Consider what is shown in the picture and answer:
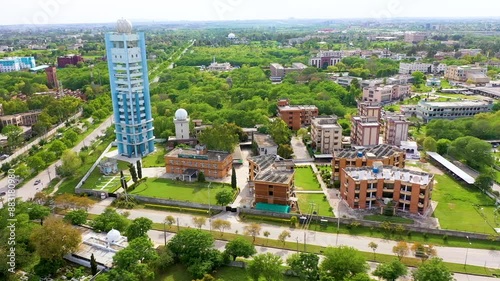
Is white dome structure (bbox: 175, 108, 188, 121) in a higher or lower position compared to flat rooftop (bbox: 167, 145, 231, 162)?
higher

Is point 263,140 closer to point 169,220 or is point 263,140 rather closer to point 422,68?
point 169,220

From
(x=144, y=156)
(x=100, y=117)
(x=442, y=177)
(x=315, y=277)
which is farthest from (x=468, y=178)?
(x=100, y=117)

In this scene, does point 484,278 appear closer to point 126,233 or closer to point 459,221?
point 459,221

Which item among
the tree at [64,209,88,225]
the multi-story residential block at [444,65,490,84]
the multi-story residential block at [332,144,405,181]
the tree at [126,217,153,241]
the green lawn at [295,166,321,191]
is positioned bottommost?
the green lawn at [295,166,321,191]

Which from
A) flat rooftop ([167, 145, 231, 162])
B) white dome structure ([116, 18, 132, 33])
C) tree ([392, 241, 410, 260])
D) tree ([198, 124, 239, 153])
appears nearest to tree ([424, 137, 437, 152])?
tree ([198, 124, 239, 153])

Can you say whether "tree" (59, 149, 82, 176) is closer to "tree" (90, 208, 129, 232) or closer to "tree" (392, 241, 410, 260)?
"tree" (90, 208, 129, 232)

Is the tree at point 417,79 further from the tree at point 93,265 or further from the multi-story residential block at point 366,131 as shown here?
the tree at point 93,265
